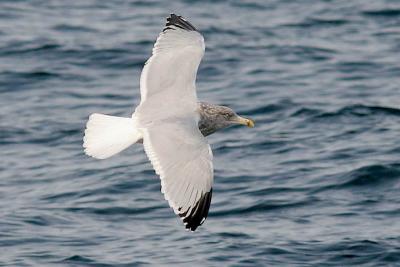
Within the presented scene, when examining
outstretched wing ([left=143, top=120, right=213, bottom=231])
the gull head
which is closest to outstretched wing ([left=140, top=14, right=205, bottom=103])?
the gull head

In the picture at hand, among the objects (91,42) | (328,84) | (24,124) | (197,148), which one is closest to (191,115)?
(197,148)

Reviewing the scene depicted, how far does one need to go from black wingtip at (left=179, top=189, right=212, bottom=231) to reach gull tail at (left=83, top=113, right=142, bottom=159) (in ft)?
2.00

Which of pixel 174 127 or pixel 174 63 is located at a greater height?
pixel 174 63

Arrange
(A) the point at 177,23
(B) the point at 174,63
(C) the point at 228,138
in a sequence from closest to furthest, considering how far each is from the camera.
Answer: (B) the point at 174,63 < (A) the point at 177,23 < (C) the point at 228,138

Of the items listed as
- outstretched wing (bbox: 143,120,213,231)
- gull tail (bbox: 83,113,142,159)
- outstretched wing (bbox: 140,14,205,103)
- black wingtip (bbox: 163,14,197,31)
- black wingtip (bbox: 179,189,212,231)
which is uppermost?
black wingtip (bbox: 163,14,197,31)

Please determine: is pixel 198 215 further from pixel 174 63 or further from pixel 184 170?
pixel 174 63

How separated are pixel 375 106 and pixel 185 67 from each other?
4845 mm

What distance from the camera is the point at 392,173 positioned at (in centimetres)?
1123

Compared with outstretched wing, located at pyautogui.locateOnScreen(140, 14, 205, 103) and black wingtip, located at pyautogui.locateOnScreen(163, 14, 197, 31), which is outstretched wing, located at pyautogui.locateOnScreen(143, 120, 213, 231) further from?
black wingtip, located at pyautogui.locateOnScreen(163, 14, 197, 31)

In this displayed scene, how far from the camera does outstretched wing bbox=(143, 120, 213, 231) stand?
7.75 meters

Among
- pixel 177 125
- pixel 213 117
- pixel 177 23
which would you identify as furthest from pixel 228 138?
pixel 177 125

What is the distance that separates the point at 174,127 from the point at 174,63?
92cm

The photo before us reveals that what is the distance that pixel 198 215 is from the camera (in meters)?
7.72

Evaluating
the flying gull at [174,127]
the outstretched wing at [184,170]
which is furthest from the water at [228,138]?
the outstretched wing at [184,170]
